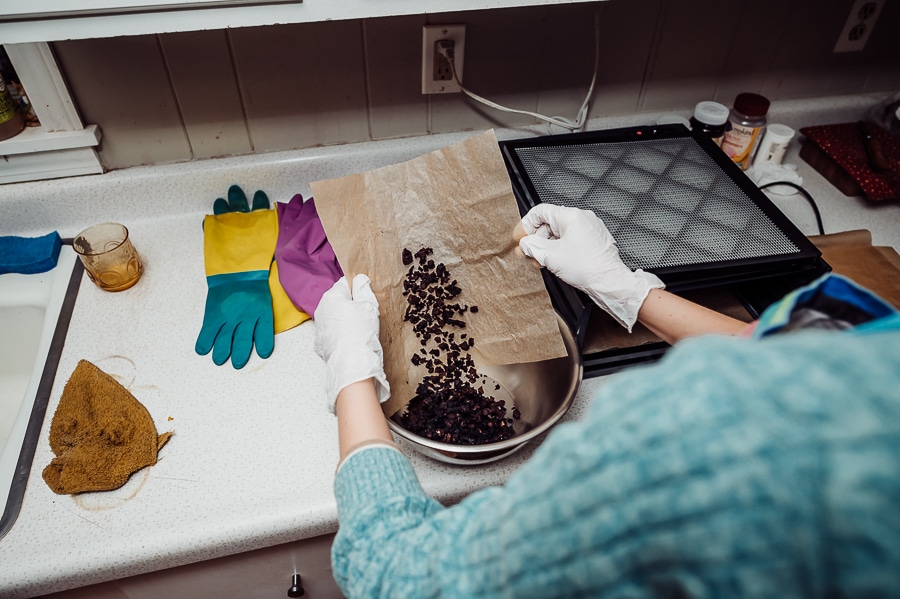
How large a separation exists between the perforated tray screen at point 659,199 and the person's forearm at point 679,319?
2.8 inches

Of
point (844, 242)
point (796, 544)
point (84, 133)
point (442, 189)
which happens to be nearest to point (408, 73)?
point (442, 189)

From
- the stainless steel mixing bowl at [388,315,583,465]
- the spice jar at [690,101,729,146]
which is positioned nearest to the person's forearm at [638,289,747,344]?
the stainless steel mixing bowl at [388,315,583,465]

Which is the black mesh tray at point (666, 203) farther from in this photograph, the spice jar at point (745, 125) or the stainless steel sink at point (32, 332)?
the stainless steel sink at point (32, 332)

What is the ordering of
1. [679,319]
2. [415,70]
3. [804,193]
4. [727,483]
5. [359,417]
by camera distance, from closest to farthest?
1. [727,483]
2. [359,417]
3. [679,319]
4. [415,70]
5. [804,193]

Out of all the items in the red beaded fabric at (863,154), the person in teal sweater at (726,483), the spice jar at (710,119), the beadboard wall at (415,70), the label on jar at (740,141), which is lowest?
the red beaded fabric at (863,154)

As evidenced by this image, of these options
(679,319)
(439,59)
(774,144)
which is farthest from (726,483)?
(774,144)

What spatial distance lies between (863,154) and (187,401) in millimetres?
1462

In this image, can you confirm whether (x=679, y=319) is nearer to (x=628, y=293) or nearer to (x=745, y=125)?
(x=628, y=293)

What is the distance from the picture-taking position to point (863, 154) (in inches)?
49.1

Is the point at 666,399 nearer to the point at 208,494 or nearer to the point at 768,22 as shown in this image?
the point at 208,494

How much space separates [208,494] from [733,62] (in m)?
1.35

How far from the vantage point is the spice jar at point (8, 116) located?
36.1 inches

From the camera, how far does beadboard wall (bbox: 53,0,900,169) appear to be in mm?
973

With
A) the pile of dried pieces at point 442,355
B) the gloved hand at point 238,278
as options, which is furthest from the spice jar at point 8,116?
the pile of dried pieces at point 442,355
